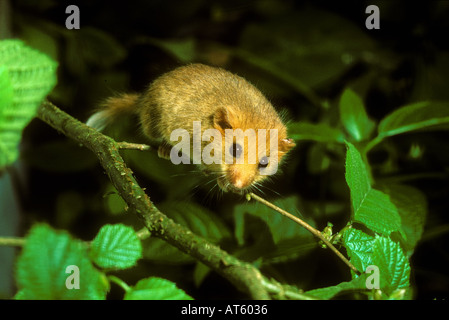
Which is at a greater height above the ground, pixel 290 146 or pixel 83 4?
pixel 83 4

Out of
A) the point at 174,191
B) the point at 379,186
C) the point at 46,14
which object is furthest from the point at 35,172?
the point at 379,186

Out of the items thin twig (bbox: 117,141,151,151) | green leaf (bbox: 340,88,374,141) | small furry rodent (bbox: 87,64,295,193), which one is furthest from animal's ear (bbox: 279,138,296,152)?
thin twig (bbox: 117,141,151,151)

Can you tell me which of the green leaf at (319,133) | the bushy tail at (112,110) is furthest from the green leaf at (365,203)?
the bushy tail at (112,110)

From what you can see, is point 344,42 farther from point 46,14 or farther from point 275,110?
point 46,14

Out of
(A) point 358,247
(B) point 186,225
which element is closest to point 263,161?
(B) point 186,225
